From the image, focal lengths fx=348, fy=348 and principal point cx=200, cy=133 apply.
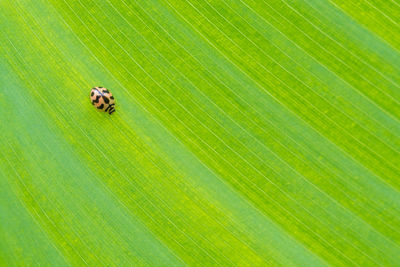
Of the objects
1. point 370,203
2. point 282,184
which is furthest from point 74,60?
point 370,203

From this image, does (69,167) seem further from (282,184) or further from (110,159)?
(282,184)

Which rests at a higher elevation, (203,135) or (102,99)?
(102,99)

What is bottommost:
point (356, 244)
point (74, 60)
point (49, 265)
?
point (356, 244)

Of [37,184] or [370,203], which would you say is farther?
[37,184]
